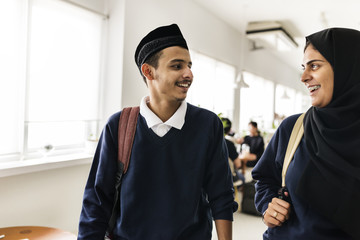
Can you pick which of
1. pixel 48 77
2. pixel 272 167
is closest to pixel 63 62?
pixel 48 77

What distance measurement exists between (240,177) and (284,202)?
147 inches

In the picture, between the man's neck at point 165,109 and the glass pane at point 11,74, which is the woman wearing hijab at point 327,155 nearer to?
the man's neck at point 165,109

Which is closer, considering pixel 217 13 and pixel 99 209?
pixel 99 209

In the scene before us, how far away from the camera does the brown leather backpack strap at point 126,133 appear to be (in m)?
1.19

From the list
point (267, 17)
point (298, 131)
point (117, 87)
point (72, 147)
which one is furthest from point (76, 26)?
point (267, 17)

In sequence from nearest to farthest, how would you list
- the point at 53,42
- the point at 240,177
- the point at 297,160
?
the point at 297,160
the point at 53,42
the point at 240,177

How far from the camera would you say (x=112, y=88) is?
11.4 ft

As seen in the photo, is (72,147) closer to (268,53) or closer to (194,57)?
(194,57)

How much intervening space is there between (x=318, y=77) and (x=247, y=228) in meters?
3.28

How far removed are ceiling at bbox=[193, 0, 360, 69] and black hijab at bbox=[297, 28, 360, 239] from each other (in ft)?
13.8

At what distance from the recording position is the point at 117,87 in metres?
3.44

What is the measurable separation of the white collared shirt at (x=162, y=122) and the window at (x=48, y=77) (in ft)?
6.26

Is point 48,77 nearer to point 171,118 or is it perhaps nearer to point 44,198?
point 44,198

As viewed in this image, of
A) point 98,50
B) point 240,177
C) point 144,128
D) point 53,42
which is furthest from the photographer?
point 240,177
